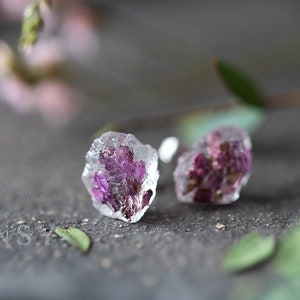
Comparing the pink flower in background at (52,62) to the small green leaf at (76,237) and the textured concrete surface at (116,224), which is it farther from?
the small green leaf at (76,237)

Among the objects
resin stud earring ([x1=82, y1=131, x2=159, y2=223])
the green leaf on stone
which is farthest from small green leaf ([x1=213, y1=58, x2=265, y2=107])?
resin stud earring ([x1=82, y1=131, x2=159, y2=223])

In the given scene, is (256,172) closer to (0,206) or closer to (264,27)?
(0,206)

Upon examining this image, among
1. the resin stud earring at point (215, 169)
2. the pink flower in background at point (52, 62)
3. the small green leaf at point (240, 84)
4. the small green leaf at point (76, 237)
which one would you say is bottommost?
the small green leaf at point (76, 237)

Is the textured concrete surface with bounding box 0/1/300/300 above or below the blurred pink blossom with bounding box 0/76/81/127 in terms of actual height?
below

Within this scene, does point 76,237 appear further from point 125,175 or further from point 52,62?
point 52,62

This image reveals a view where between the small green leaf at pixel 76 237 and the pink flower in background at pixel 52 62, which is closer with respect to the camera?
the small green leaf at pixel 76 237

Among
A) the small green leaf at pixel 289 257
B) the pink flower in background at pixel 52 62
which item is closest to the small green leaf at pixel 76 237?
the small green leaf at pixel 289 257

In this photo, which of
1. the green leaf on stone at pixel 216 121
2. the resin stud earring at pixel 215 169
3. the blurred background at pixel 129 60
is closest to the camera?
the resin stud earring at pixel 215 169

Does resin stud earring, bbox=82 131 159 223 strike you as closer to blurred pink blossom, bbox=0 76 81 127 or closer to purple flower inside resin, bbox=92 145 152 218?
purple flower inside resin, bbox=92 145 152 218
